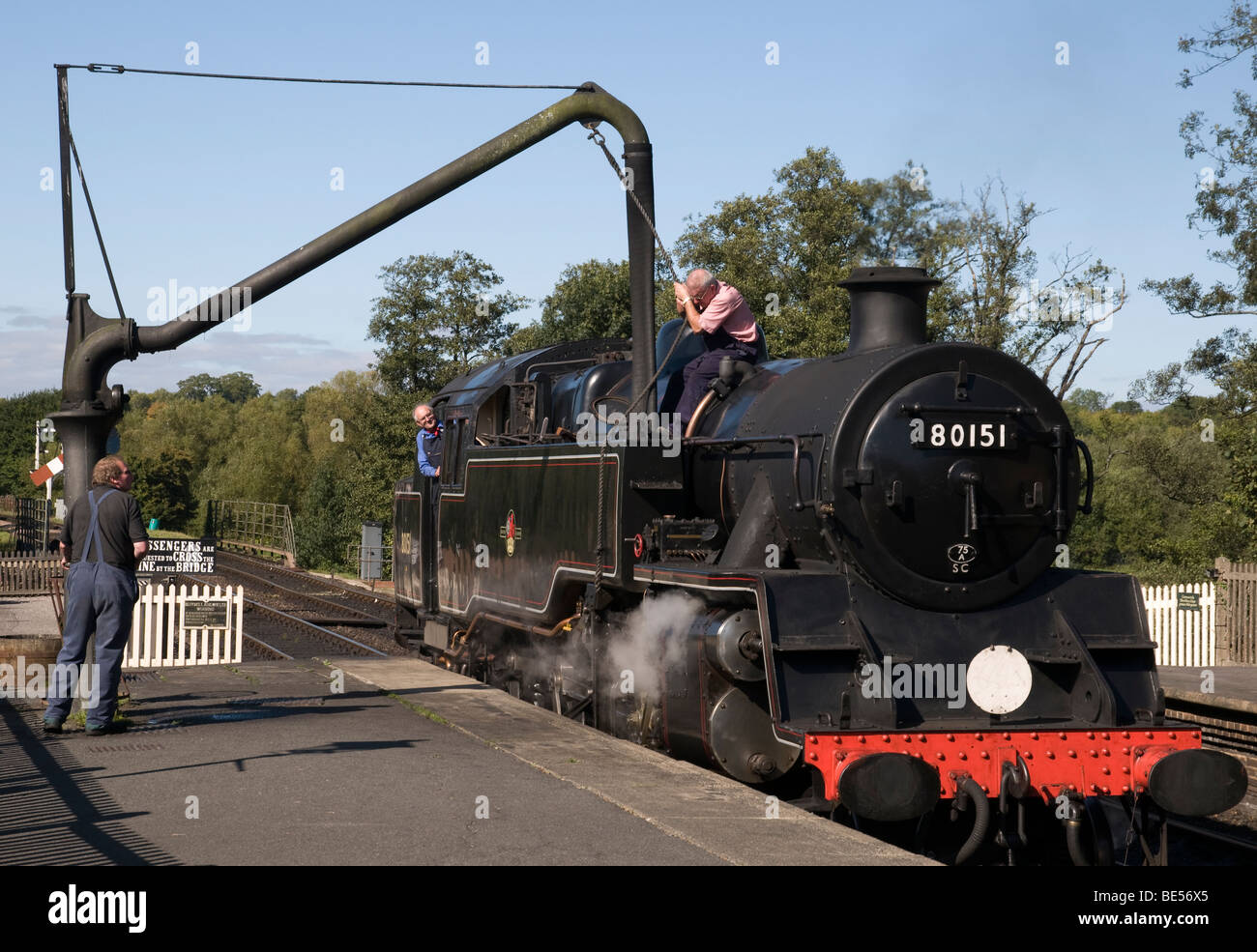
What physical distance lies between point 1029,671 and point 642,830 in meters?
2.58

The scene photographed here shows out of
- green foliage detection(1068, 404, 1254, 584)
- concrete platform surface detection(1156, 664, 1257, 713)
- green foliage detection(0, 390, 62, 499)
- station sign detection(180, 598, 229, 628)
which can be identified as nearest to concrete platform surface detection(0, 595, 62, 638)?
station sign detection(180, 598, 229, 628)

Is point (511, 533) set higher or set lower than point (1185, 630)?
higher

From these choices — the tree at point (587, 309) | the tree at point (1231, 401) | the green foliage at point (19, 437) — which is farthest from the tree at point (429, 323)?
the green foliage at point (19, 437)

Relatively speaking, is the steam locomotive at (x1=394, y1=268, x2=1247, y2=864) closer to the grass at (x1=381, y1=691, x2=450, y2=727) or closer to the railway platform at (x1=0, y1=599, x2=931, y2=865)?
the railway platform at (x1=0, y1=599, x2=931, y2=865)

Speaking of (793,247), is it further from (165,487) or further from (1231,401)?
(165,487)

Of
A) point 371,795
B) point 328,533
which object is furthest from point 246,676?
point 328,533

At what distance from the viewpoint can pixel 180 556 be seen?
15.1 metres

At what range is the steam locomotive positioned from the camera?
674 centimetres

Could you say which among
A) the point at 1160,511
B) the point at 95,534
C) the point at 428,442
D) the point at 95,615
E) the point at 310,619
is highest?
the point at 428,442

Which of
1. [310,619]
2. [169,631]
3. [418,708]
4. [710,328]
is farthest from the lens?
[310,619]

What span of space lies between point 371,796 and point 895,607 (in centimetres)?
306

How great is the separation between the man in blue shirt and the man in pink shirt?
5.49 metres

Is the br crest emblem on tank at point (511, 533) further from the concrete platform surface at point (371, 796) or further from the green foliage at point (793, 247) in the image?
the green foliage at point (793, 247)
